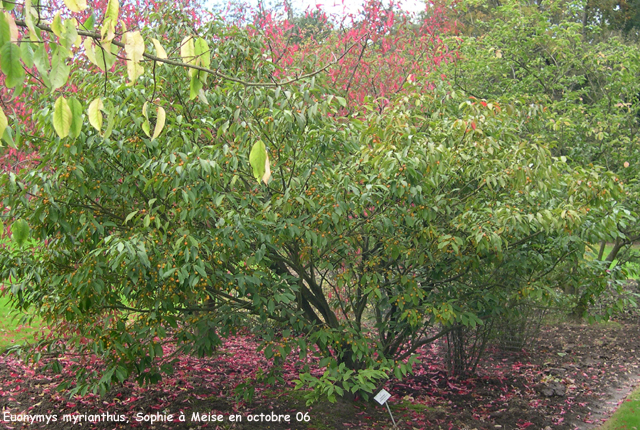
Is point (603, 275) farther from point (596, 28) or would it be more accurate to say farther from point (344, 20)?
point (596, 28)

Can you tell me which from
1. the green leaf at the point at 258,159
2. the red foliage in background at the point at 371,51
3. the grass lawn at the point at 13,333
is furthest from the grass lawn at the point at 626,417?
the grass lawn at the point at 13,333

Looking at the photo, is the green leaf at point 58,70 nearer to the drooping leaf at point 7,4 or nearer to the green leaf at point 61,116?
the green leaf at point 61,116

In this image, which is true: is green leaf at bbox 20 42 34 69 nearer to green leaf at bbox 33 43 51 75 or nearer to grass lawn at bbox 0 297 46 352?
green leaf at bbox 33 43 51 75

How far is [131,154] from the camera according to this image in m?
3.64

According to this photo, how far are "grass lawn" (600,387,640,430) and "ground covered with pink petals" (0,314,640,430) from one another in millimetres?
168

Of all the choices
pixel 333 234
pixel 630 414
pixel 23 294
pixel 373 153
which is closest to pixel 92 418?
pixel 23 294

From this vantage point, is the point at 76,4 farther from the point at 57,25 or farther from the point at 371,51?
the point at 371,51

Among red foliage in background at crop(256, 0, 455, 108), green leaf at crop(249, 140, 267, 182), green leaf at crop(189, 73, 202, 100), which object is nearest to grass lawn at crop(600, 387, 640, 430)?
red foliage in background at crop(256, 0, 455, 108)

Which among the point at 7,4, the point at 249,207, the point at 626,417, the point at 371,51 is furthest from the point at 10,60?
the point at 371,51

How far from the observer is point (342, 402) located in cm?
525

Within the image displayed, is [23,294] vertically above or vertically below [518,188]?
below

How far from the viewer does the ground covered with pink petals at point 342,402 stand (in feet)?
15.7

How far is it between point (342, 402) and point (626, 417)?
2.92 meters

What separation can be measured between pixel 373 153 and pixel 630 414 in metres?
4.03
